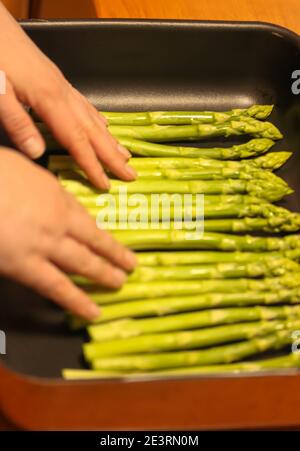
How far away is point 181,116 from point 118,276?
18.4 inches

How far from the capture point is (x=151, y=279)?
3.39 ft

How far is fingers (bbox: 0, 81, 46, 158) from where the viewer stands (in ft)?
3.39

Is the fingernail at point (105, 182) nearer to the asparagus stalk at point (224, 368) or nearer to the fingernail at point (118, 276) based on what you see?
the fingernail at point (118, 276)

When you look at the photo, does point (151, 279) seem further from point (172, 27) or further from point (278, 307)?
point (172, 27)

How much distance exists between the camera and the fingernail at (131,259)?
3.23ft

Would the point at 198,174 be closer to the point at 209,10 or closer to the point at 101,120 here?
the point at 101,120

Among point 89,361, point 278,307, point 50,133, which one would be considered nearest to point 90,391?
point 89,361

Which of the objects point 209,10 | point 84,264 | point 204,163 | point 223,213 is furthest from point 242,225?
point 209,10

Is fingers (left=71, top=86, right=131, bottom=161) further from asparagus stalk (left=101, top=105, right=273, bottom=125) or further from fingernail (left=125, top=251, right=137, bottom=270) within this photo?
fingernail (left=125, top=251, right=137, bottom=270)

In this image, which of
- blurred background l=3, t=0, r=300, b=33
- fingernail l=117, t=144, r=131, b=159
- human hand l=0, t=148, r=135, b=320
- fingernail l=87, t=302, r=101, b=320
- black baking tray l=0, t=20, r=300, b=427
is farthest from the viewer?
blurred background l=3, t=0, r=300, b=33

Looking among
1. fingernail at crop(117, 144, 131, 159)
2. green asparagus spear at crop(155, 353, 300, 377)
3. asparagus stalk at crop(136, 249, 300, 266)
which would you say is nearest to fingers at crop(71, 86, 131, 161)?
fingernail at crop(117, 144, 131, 159)

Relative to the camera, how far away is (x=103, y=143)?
110 centimetres

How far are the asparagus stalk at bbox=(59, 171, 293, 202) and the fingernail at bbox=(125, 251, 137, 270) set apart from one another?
182 millimetres
